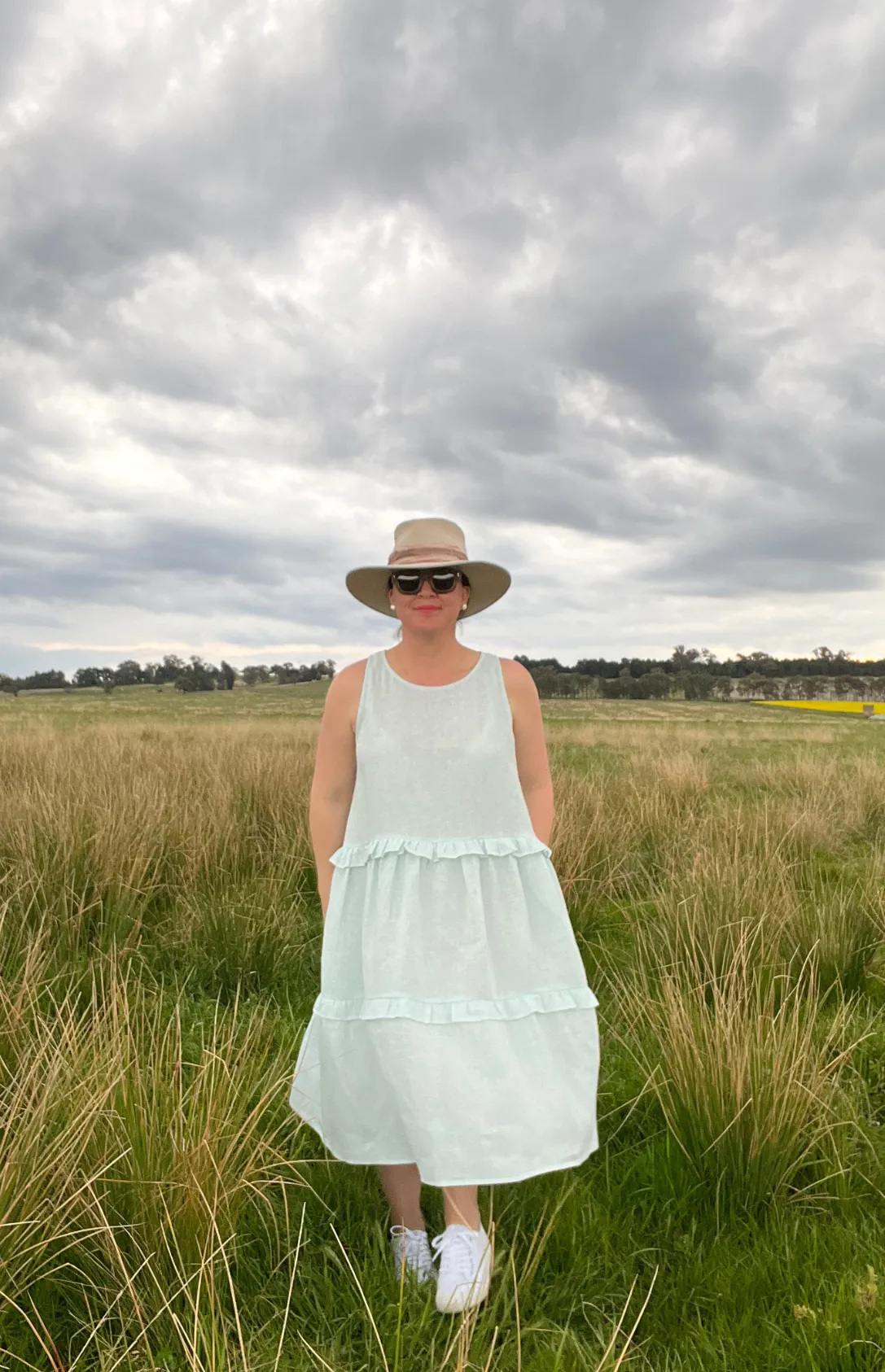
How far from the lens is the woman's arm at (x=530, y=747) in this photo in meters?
2.45

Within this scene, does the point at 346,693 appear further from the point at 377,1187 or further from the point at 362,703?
the point at 377,1187

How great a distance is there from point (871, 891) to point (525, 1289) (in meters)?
3.83

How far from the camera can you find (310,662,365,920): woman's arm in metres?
2.42

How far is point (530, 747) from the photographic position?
251cm

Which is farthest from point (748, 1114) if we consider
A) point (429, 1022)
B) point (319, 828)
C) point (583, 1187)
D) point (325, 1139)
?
point (319, 828)

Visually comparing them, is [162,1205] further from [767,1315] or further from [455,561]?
[455,561]

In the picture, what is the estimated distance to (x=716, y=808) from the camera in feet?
26.7

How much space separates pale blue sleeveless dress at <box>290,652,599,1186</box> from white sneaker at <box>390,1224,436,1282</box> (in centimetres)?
21

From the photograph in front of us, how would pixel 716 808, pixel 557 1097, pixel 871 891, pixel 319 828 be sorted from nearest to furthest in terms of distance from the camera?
pixel 557 1097 < pixel 319 828 < pixel 871 891 < pixel 716 808

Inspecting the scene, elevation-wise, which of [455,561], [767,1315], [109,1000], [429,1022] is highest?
[455,561]

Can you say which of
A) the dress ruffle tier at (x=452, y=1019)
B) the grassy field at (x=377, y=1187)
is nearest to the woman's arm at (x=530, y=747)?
the dress ruffle tier at (x=452, y=1019)

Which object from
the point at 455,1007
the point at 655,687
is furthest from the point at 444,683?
the point at 655,687

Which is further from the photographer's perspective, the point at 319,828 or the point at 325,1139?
the point at 319,828

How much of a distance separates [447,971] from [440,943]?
68 mm
